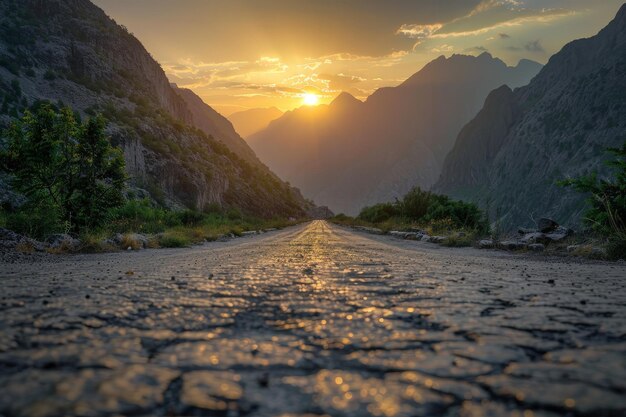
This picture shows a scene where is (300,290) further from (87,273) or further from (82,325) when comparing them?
(87,273)

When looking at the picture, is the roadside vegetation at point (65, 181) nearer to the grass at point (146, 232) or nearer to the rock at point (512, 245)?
the grass at point (146, 232)

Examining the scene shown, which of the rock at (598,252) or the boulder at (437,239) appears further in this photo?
the boulder at (437,239)

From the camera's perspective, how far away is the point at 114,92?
5225 cm

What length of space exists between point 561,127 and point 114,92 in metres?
108

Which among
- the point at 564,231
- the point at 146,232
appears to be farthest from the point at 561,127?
the point at 146,232

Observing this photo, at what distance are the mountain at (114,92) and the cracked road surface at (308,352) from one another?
117ft

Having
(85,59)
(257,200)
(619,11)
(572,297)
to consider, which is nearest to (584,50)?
(619,11)

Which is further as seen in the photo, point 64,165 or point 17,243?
point 64,165

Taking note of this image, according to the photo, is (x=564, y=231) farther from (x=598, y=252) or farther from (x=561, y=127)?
(x=561, y=127)

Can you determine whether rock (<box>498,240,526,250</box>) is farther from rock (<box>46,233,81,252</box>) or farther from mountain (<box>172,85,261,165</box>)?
mountain (<box>172,85,261,165</box>)

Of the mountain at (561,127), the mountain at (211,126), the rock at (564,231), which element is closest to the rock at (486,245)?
the rock at (564,231)

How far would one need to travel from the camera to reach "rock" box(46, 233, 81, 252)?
10.0 m

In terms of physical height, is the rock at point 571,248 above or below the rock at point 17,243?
above

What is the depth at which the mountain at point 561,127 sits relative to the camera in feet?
300
